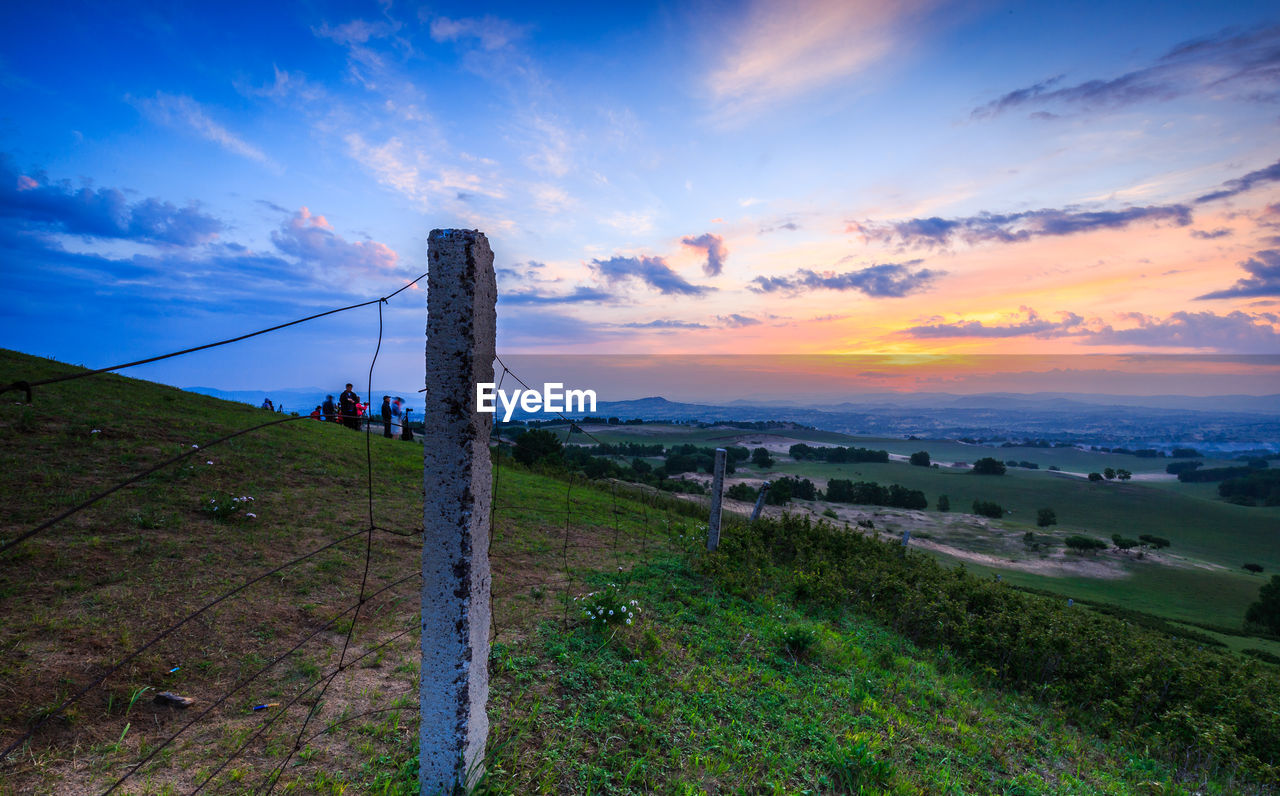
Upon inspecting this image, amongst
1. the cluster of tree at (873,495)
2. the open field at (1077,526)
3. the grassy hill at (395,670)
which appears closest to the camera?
the grassy hill at (395,670)

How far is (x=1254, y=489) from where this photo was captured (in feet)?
318

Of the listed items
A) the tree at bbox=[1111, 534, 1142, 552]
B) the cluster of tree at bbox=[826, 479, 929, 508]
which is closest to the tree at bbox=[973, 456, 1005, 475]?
the cluster of tree at bbox=[826, 479, 929, 508]

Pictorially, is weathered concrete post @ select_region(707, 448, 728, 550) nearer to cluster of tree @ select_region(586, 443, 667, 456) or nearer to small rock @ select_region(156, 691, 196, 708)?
small rock @ select_region(156, 691, 196, 708)

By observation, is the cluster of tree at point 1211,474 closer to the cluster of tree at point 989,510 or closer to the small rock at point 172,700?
the cluster of tree at point 989,510

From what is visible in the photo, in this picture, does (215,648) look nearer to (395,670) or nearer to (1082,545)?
(395,670)

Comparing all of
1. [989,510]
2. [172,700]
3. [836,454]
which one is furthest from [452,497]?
[836,454]

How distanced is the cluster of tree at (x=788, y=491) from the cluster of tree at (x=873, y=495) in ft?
9.07

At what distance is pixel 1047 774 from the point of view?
203 inches

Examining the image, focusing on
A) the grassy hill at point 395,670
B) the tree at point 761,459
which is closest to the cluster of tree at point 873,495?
the tree at point 761,459

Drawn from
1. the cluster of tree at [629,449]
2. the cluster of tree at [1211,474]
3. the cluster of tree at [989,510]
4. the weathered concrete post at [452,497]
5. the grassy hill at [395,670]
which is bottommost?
the cluster of tree at [1211,474]

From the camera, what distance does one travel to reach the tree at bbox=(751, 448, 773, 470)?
290 ft

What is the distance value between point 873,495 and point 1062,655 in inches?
2634

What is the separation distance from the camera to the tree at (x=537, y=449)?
77.5ft

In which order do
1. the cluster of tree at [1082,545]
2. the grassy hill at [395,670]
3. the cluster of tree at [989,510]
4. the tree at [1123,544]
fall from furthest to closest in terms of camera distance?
the cluster of tree at [989,510]
the tree at [1123,544]
the cluster of tree at [1082,545]
the grassy hill at [395,670]
